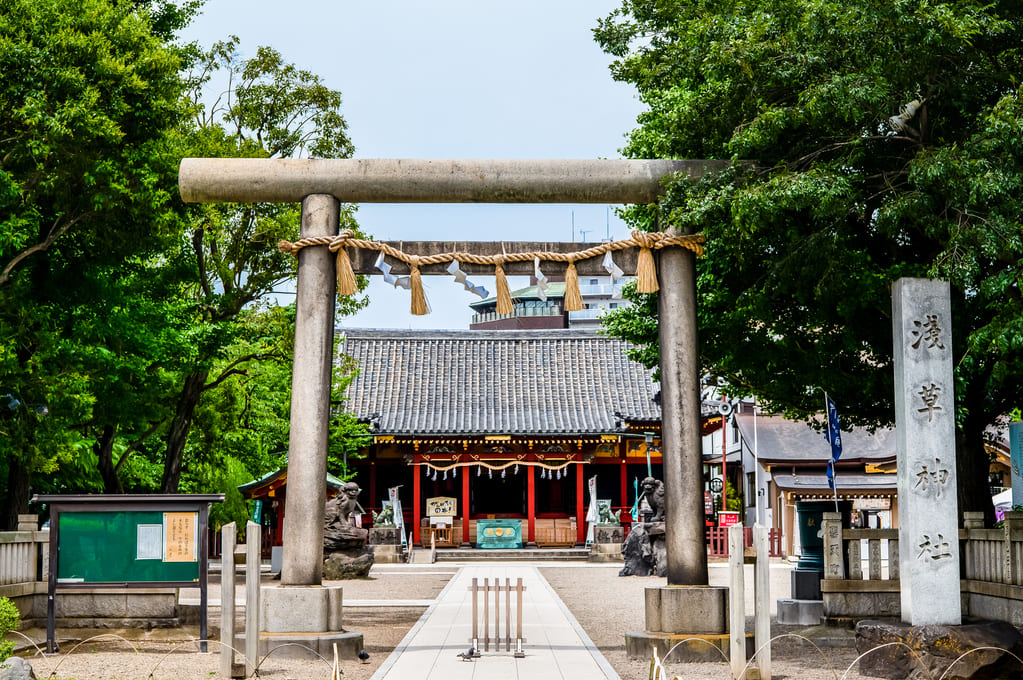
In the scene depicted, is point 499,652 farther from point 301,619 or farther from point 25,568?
point 25,568

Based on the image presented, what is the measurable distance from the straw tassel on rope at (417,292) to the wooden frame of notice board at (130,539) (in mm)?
3277

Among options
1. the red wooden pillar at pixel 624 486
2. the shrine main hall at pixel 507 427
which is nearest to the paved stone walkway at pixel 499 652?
the shrine main hall at pixel 507 427

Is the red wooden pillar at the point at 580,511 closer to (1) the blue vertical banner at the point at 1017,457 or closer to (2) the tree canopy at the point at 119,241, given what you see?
(2) the tree canopy at the point at 119,241

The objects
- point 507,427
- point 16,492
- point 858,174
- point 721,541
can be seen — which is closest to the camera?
point 858,174

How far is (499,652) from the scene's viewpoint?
1115 centimetres

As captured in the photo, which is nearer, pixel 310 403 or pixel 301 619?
pixel 301 619

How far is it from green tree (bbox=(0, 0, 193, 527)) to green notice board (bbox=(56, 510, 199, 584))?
102 inches

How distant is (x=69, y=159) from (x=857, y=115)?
A: 10369mm

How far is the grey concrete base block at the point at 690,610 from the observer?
35.0ft

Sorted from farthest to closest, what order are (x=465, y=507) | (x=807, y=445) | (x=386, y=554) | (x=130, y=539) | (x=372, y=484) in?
1. (x=807, y=445)
2. (x=372, y=484)
3. (x=465, y=507)
4. (x=386, y=554)
5. (x=130, y=539)

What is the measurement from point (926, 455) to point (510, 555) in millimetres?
22704

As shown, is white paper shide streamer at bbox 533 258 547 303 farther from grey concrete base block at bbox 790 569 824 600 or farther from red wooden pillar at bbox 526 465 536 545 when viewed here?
red wooden pillar at bbox 526 465 536 545

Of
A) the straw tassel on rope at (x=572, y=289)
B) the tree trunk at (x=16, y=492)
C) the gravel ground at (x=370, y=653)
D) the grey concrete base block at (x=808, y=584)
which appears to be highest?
the straw tassel on rope at (x=572, y=289)

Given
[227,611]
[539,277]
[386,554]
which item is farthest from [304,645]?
[386,554]
